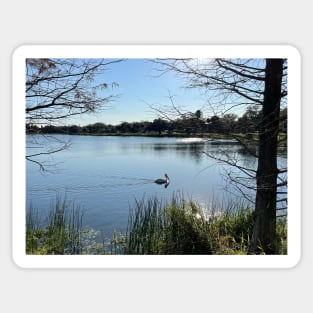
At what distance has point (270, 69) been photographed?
7.11ft

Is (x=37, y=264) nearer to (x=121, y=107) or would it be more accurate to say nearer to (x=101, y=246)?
(x=101, y=246)

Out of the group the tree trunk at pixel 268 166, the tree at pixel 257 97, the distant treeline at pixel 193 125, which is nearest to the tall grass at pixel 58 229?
the distant treeline at pixel 193 125

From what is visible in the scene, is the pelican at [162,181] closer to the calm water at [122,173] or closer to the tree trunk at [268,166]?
the calm water at [122,173]

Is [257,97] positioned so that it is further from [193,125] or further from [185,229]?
[185,229]

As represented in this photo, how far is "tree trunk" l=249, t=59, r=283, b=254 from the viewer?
2.20m

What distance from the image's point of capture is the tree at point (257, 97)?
85.4 inches
